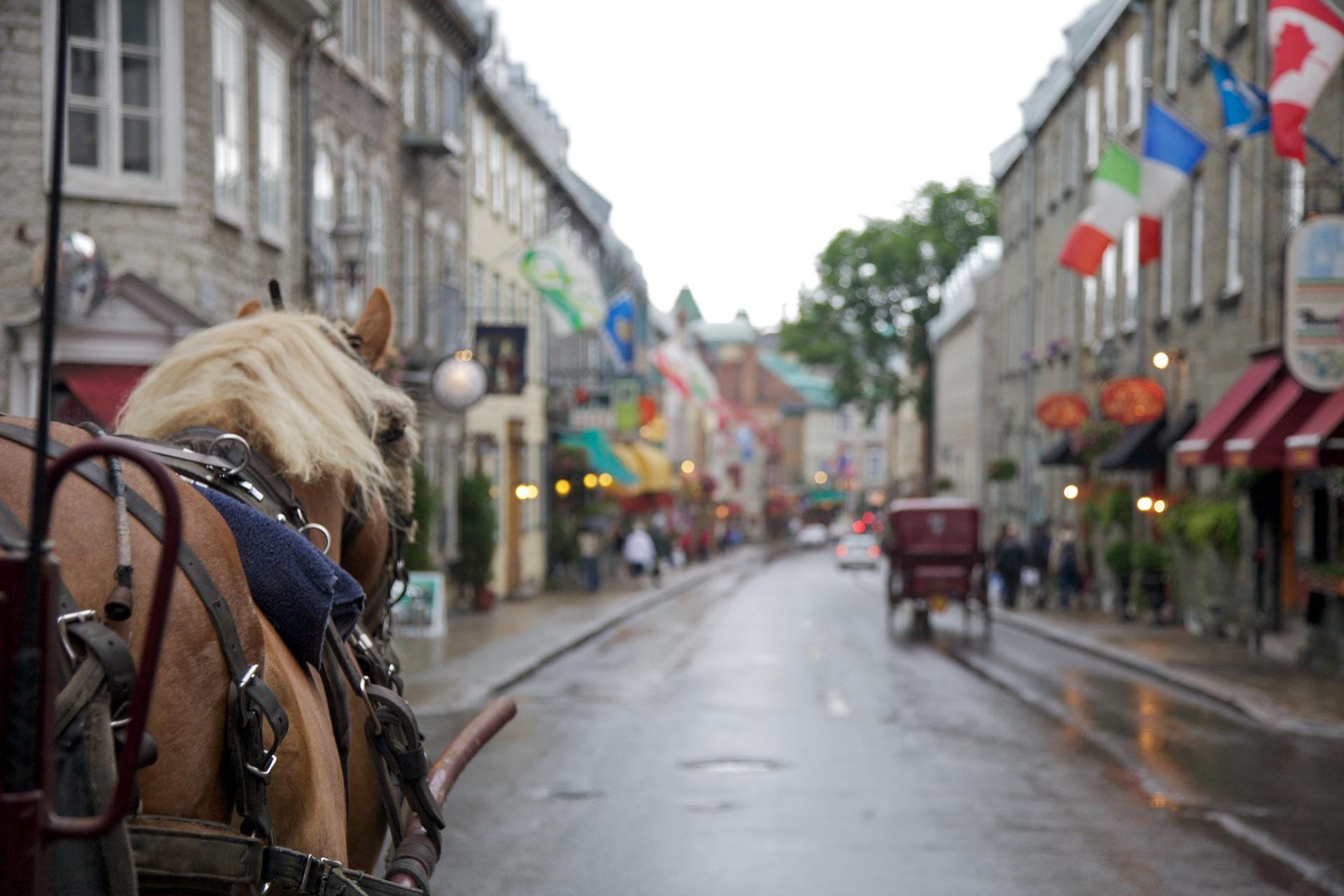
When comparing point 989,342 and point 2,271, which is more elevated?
point 989,342

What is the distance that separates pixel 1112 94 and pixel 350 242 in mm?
19601

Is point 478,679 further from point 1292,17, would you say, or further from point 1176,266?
point 1176,266

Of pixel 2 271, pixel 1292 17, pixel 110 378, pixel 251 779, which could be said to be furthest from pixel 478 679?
pixel 251 779

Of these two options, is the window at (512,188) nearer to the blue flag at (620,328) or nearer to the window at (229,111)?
the blue flag at (620,328)

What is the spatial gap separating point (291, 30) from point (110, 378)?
6.03m

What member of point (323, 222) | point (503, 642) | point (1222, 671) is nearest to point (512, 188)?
point (323, 222)

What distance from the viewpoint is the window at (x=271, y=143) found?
1777 cm

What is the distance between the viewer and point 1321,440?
53.9ft

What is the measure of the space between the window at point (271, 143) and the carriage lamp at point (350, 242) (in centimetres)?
80

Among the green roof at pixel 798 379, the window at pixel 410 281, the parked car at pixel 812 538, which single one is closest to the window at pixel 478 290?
the window at pixel 410 281

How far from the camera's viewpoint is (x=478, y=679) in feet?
55.3

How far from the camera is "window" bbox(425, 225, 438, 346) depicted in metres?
27.7

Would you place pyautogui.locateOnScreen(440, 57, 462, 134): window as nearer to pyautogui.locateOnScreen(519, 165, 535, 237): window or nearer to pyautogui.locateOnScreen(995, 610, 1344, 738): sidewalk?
pyautogui.locateOnScreen(519, 165, 535, 237): window

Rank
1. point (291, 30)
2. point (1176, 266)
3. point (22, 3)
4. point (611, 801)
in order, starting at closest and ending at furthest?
point (611, 801) < point (22, 3) < point (291, 30) < point (1176, 266)
